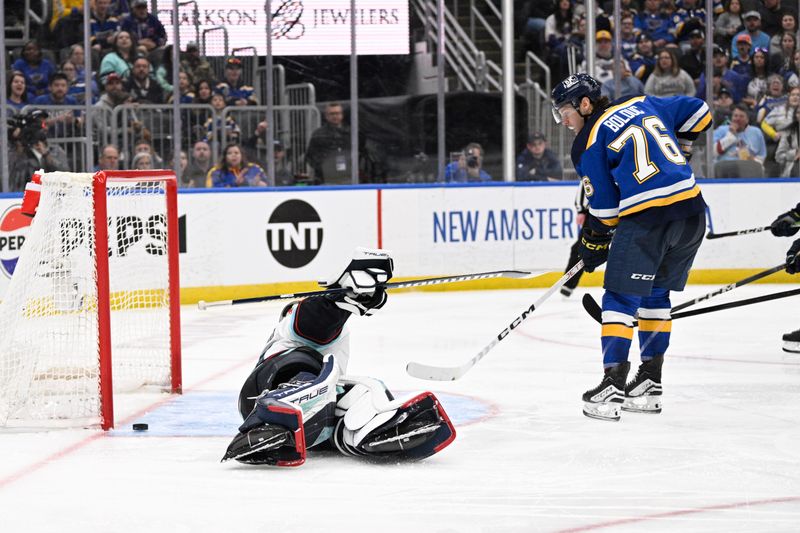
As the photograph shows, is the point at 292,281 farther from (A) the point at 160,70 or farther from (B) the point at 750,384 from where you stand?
(B) the point at 750,384

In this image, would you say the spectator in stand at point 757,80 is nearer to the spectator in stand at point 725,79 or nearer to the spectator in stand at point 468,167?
the spectator in stand at point 725,79

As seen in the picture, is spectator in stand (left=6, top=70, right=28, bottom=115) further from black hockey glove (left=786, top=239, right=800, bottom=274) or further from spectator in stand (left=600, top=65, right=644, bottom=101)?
black hockey glove (left=786, top=239, right=800, bottom=274)

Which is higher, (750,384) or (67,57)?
(67,57)

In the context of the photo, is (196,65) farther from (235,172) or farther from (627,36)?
(627,36)

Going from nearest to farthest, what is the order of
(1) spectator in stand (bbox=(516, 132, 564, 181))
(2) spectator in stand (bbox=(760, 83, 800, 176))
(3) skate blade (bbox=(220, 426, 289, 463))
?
(3) skate blade (bbox=(220, 426, 289, 463)), (1) spectator in stand (bbox=(516, 132, 564, 181)), (2) spectator in stand (bbox=(760, 83, 800, 176))

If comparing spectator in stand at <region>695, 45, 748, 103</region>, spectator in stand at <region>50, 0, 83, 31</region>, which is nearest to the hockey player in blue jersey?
spectator in stand at <region>50, 0, 83, 31</region>

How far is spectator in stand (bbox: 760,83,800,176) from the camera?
31.8 ft

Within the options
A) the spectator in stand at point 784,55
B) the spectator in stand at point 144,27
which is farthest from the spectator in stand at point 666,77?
the spectator in stand at point 144,27

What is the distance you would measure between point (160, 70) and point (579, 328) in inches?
139

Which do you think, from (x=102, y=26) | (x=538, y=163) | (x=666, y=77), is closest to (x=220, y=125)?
(x=102, y=26)

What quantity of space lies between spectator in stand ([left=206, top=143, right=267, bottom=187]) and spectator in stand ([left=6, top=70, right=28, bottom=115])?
50.6 inches

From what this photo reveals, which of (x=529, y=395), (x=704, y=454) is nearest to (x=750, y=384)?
(x=529, y=395)

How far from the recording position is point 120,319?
5.12m

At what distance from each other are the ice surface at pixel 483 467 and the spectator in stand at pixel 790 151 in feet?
14.1
